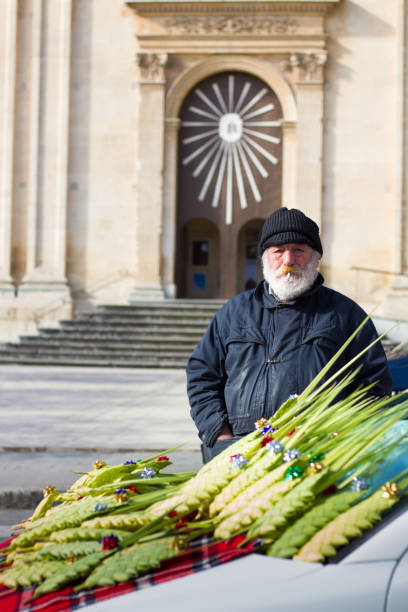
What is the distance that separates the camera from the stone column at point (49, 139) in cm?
2062

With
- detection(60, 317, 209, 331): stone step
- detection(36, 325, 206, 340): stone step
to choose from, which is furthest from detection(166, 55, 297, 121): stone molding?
detection(36, 325, 206, 340): stone step

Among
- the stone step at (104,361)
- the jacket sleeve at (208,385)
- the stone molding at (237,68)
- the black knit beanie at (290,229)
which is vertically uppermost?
the stone molding at (237,68)

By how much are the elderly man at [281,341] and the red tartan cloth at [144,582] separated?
1.10 metres

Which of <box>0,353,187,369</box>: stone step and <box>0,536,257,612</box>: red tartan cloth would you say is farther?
<box>0,353,187,369</box>: stone step

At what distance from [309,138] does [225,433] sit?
1846 centimetres

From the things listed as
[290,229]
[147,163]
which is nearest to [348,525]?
[290,229]

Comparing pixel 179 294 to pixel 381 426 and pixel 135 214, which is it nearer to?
pixel 135 214

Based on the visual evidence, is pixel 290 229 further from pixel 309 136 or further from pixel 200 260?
pixel 200 260

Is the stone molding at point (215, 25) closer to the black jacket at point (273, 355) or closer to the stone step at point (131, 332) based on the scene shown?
the stone step at point (131, 332)

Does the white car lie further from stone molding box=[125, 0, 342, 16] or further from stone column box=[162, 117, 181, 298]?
stone molding box=[125, 0, 342, 16]

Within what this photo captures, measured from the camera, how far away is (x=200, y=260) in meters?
22.9

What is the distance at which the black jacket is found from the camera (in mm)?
2932

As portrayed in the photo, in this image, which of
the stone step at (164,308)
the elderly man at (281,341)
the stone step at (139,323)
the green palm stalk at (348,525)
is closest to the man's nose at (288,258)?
the elderly man at (281,341)

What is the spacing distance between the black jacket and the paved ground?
2.53m
